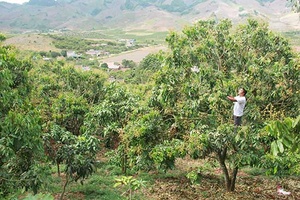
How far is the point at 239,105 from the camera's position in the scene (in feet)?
22.3

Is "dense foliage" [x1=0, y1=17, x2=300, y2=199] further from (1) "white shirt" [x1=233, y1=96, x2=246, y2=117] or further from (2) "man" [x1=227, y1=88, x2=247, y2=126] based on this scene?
(1) "white shirt" [x1=233, y1=96, x2=246, y2=117]

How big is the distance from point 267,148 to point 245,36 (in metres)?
2.72

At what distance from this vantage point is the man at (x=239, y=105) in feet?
21.9

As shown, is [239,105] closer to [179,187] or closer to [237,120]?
[237,120]

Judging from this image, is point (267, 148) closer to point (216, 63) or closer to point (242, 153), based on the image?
point (242, 153)

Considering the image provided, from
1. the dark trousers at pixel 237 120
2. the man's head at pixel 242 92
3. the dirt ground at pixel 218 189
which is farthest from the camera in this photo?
the dirt ground at pixel 218 189

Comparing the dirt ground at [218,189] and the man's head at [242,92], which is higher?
the man's head at [242,92]

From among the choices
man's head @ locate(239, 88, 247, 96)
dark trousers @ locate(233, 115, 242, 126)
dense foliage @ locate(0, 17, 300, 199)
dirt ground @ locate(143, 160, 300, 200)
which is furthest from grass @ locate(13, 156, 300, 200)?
man's head @ locate(239, 88, 247, 96)

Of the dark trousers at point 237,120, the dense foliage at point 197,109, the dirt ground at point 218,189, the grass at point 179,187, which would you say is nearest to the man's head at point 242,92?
the dense foliage at point 197,109

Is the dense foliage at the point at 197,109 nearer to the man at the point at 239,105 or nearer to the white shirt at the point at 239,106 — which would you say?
the man at the point at 239,105

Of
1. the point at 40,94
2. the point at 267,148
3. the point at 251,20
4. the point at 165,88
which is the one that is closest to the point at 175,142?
the point at 165,88

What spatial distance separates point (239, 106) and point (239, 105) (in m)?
0.02

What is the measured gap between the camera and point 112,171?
1246 cm

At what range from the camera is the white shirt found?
6.68 m
